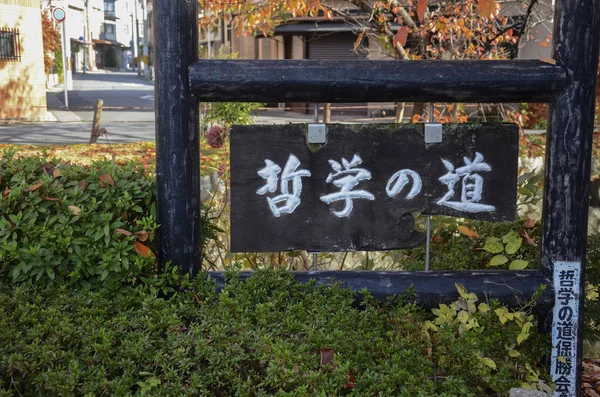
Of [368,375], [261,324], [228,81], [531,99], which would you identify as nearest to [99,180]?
[228,81]

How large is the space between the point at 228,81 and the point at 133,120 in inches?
739

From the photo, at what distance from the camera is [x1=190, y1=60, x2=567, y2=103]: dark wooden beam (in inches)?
138

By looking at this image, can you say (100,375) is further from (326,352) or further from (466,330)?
(466,330)

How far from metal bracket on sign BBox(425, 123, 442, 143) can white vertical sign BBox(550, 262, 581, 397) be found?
0.97 metres

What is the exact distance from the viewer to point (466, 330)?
10.9 ft

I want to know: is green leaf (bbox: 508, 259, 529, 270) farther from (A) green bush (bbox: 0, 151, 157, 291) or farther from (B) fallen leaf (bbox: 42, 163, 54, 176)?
(B) fallen leaf (bbox: 42, 163, 54, 176)

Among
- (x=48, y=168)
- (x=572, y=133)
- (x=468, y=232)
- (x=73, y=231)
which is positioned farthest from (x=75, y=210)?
(x=572, y=133)

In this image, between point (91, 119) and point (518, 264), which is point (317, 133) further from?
point (91, 119)

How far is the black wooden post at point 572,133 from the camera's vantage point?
346 centimetres

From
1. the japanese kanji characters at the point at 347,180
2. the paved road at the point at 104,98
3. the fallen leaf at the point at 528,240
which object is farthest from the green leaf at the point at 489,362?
the paved road at the point at 104,98

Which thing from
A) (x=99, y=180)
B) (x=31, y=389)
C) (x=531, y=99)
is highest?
(x=531, y=99)

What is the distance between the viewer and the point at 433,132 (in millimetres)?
3564

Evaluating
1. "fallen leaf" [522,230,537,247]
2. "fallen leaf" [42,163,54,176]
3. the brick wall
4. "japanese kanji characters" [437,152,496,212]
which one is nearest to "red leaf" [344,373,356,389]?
"japanese kanji characters" [437,152,496,212]

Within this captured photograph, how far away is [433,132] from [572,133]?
69cm
